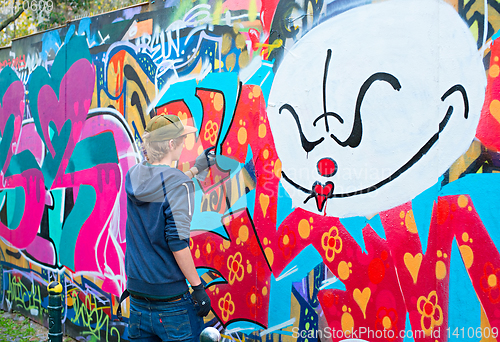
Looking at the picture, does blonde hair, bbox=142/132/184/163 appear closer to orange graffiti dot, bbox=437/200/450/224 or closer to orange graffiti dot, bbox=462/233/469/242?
orange graffiti dot, bbox=437/200/450/224

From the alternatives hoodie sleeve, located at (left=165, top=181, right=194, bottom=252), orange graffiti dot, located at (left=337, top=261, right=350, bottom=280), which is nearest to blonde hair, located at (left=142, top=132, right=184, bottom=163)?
hoodie sleeve, located at (left=165, top=181, right=194, bottom=252)

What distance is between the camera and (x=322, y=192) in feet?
10.7

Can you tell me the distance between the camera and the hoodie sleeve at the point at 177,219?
2.69 meters

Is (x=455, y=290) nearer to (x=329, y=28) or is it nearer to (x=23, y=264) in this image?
(x=329, y=28)

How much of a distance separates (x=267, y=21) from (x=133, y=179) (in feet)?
5.43

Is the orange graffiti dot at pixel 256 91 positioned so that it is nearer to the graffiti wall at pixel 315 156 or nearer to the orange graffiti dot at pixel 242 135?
the graffiti wall at pixel 315 156

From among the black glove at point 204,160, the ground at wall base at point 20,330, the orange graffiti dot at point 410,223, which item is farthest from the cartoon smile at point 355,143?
the ground at wall base at point 20,330

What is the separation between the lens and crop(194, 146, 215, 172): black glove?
12.8ft

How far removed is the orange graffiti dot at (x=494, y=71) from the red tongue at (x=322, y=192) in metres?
1.22

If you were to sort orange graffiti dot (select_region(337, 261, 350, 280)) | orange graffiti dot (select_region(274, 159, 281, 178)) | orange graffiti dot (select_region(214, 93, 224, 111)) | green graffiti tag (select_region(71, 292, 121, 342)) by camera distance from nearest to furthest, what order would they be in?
orange graffiti dot (select_region(337, 261, 350, 280))
orange graffiti dot (select_region(274, 159, 281, 178))
orange graffiti dot (select_region(214, 93, 224, 111))
green graffiti tag (select_region(71, 292, 121, 342))

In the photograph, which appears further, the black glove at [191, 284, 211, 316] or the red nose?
the red nose

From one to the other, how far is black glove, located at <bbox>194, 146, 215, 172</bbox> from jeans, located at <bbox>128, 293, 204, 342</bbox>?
1.39 metres

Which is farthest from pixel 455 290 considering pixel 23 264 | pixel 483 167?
pixel 23 264

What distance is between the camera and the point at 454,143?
2740 mm
